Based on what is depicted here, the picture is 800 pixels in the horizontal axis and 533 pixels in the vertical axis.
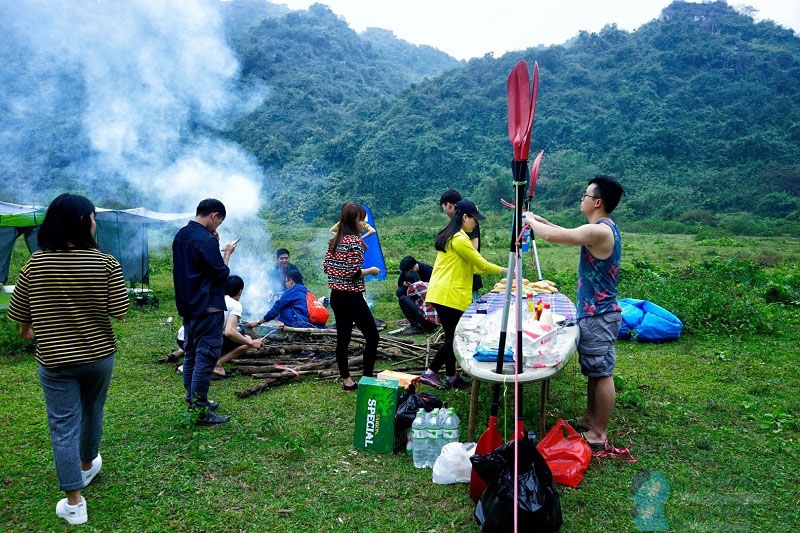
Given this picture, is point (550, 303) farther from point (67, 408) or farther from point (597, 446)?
point (67, 408)

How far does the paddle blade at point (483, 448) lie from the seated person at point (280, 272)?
217 inches

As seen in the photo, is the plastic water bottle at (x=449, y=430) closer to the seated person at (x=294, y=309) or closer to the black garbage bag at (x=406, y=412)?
the black garbage bag at (x=406, y=412)

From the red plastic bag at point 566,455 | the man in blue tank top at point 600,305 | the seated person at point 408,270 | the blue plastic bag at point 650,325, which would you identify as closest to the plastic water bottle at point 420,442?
the red plastic bag at point 566,455

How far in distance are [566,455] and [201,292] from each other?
3191mm

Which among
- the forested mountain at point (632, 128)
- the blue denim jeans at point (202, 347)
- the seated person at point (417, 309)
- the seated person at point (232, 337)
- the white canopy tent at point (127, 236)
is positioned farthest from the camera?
the forested mountain at point (632, 128)

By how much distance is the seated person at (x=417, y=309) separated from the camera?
800 centimetres

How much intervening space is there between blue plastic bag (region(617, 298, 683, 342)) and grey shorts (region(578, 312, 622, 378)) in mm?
3847

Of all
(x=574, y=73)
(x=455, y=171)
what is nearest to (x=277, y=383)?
(x=455, y=171)

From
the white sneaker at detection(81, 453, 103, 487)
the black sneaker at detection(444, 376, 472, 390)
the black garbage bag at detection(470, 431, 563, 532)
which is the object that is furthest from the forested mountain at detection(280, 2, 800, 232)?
the white sneaker at detection(81, 453, 103, 487)

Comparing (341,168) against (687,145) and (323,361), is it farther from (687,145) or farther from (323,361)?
(323,361)

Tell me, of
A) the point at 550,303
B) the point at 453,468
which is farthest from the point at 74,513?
the point at 550,303

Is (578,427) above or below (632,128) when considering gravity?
below

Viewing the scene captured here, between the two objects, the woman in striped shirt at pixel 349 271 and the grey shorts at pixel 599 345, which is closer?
the grey shorts at pixel 599 345

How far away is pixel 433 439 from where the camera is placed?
4.05 metres
